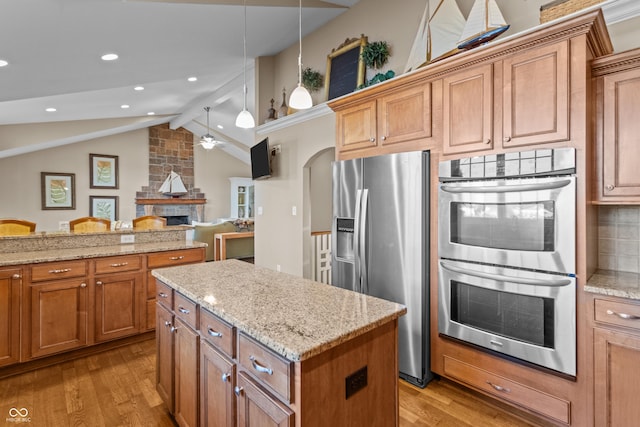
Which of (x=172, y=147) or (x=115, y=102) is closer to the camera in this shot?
(x=115, y=102)

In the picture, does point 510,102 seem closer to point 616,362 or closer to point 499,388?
point 616,362

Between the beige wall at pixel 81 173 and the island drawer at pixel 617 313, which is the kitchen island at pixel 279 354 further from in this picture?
the beige wall at pixel 81 173

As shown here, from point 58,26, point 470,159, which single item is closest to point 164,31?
point 58,26

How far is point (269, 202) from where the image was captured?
4.86 metres

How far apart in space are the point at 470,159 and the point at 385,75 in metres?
1.36

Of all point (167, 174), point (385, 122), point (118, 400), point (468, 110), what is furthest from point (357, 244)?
point (167, 174)

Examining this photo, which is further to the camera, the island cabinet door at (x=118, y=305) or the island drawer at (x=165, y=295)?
the island cabinet door at (x=118, y=305)

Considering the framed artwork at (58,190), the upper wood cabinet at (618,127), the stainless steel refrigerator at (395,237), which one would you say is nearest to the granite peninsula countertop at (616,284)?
the upper wood cabinet at (618,127)

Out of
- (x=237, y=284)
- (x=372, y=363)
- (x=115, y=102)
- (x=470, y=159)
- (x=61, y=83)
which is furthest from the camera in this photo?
(x=115, y=102)

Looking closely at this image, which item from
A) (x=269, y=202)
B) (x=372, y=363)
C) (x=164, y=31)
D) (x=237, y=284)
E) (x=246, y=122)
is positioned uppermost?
(x=164, y=31)

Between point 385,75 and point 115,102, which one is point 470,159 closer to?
point 385,75

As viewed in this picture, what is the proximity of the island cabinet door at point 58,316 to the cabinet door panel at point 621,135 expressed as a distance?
3.86 m

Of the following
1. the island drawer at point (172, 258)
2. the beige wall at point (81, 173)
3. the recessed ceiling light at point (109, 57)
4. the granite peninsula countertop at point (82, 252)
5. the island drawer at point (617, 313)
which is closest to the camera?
the island drawer at point (617, 313)

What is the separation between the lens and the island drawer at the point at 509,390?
6.04 ft
